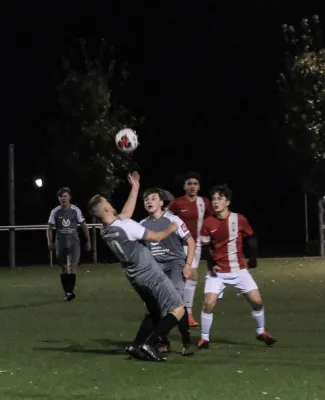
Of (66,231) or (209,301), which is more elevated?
(66,231)

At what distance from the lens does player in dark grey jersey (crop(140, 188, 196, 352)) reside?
11703 millimetres

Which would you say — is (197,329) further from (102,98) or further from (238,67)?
(238,67)

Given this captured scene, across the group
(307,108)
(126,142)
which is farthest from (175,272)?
(307,108)

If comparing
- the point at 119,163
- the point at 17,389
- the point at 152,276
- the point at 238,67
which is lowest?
the point at 17,389

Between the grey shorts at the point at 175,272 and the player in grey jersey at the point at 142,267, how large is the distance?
3.98 ft

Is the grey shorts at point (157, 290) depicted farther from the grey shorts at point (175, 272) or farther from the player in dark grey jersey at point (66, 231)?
the player in dark grey jersey at point (66, 231)

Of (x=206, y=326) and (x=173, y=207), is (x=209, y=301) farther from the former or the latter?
(x=173, y=207)

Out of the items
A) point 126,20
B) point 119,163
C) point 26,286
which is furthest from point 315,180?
point 126,20

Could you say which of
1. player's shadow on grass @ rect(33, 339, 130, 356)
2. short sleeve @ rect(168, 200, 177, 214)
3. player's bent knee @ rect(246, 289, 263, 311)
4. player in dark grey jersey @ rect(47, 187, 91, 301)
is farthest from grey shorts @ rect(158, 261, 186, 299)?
player in dark grey jersey @ rect(47, 187, 91, 301)

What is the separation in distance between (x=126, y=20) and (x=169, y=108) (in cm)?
478

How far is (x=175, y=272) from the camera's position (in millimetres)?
12039

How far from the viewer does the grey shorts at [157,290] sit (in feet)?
34.6

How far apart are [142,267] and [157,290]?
31cm

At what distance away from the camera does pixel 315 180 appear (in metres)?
32.8
